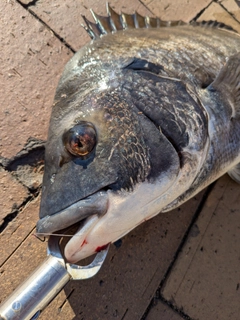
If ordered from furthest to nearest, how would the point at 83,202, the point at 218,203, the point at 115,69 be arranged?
the point at 218,203 < the point at 115,69 < the point at 83,202

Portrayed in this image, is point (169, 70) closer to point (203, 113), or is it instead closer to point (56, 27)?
point (203, 113)

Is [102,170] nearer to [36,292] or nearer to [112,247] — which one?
[36,292]

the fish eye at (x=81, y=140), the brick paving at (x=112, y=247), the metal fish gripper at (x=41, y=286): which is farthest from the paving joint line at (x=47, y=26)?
the metal fish gripper at (x=41, y=286)

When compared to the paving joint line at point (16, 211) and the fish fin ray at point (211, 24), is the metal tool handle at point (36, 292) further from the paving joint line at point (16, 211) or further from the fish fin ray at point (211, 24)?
the fish fin ray at point (211, 24)

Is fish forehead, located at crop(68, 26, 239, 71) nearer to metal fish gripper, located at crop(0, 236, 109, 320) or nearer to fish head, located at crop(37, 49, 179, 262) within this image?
fish head, located at crop(37, 49, 179, 262)

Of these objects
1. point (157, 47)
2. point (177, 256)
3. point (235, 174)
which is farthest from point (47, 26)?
point (177, 256)

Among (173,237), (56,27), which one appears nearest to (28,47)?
(56,27)
